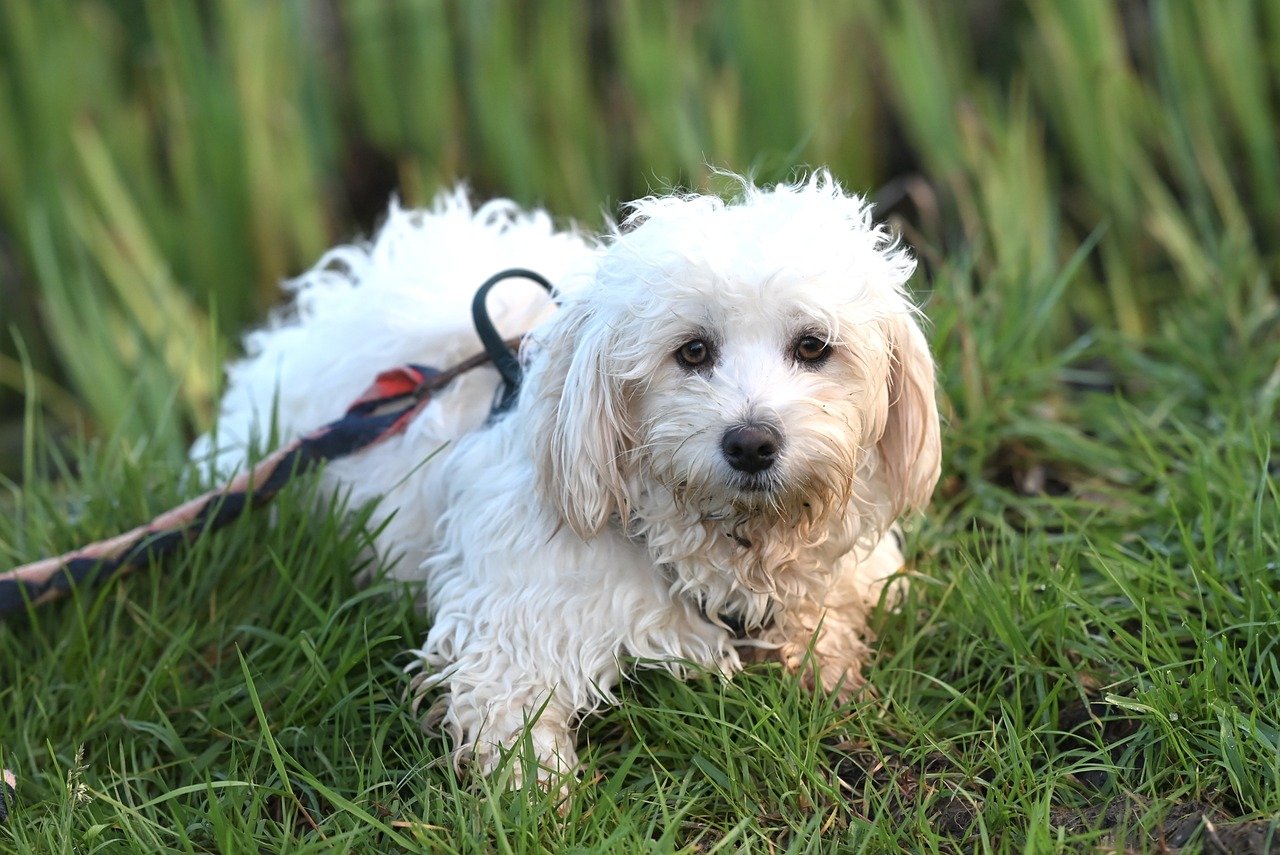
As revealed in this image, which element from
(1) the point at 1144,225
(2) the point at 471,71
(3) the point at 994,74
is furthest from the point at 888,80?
(2) the point at 471,71

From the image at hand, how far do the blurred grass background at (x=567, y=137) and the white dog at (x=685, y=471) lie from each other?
1841 millimetres

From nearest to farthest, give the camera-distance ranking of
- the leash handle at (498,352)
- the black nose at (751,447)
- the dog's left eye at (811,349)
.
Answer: the black nose at (751,447)
the dog's left eye at (811,349)
the leash handle at (498,352)

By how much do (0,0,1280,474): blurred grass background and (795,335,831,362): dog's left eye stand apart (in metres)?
1.97

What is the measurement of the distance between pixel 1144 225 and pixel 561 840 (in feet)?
11.2

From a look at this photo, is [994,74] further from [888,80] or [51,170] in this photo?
[51,170]

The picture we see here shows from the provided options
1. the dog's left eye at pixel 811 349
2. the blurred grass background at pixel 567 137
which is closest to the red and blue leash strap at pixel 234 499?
the dog's left eye at pixel 811 349

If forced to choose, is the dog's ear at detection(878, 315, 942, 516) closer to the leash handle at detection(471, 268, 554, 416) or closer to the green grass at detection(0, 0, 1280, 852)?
the green grass at detection(0, 0, 1280, 852)

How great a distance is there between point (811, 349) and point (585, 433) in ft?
1.42

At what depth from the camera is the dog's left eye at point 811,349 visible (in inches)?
96.4

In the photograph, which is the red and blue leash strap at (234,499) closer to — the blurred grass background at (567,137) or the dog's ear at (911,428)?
the dog's ear at (911,428)

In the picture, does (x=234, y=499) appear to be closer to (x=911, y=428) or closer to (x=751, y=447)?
(x=751, y=447)

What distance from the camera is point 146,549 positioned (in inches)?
117

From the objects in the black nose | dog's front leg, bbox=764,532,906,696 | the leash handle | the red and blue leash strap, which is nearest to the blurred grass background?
the red and blue leash strap

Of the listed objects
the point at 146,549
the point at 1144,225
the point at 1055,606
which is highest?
the point at 146,549
